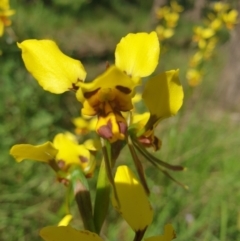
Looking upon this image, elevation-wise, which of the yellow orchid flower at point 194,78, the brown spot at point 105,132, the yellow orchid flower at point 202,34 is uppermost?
the brown spot at point 105,132

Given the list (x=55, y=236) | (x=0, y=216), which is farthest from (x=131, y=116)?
(x=0, y=216)

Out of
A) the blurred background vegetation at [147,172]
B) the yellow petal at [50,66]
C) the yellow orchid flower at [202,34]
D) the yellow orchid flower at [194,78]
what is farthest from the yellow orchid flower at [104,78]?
the yellow orchid flower at [202,34]

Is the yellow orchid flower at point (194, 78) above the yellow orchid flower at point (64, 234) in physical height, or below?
below

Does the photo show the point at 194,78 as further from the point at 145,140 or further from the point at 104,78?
the point at 104,78

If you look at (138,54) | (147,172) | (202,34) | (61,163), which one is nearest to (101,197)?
(61,163)

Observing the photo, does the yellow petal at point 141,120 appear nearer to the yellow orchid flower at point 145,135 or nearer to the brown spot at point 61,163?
the yellow orchid flower at point 145,135

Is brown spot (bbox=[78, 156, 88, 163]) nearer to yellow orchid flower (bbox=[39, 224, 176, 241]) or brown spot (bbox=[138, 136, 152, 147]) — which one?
brown spot (bbox=[138, 136, 152, 147])
